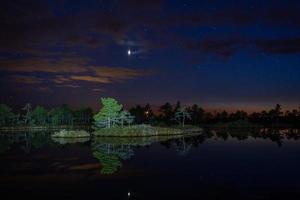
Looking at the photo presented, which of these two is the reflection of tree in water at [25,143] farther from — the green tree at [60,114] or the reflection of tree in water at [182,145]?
the green tree at [60,114]

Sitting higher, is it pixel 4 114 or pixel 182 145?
pixel 4 114

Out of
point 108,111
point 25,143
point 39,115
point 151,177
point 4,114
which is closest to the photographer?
point 151,177

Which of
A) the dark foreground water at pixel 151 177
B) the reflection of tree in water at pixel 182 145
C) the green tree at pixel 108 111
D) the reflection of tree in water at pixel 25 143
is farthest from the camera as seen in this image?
the green tree at pixel 108 111

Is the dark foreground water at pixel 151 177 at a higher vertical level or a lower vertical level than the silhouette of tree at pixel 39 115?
lower

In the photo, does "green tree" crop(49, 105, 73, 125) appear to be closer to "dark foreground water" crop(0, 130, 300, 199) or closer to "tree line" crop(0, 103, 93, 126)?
"tree line" crop(0, 103, 93, 126)

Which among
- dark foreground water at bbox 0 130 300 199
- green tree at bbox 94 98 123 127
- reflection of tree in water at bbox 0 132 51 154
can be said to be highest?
green tree at bbox 94 98 123 127

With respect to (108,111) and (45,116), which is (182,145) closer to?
(108,111)

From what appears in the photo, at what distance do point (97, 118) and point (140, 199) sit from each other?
81506 millimetres

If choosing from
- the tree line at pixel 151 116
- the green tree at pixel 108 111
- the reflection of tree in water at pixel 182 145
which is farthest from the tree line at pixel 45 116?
the reflection of tree in water at pixel 182 145

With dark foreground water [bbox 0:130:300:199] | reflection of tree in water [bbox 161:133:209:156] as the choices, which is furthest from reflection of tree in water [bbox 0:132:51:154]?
reflection of tree in water [bbox 161:133:209:156]

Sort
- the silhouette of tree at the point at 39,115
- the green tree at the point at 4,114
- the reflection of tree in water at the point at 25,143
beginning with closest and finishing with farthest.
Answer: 1. the reflection of tree in water at the point at 25,143
2. the green tree at the point at 4,114
3. the silhouette of tree at the point at 39,115

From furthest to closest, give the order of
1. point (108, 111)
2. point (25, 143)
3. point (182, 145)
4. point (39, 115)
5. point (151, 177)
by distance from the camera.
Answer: point (39, 115)
point (108, 111)
point (25, 143)
point (182, 145)
point (151, 177)

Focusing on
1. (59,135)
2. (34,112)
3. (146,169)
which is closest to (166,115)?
(34,112)

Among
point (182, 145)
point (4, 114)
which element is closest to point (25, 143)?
point (182, 145)
